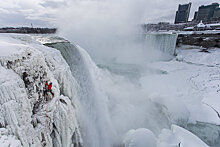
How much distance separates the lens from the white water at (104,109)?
13.0ft

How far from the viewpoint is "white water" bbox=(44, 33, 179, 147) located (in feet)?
13.0

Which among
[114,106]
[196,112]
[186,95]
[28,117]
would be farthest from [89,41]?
[28,117]

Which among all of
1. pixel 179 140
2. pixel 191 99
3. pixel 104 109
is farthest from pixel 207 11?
pixel 104 109

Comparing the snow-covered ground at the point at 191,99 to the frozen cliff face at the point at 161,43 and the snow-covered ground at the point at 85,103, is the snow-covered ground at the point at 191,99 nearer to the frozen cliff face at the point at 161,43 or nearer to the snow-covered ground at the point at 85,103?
the snow-covered ground at the point at 85,103

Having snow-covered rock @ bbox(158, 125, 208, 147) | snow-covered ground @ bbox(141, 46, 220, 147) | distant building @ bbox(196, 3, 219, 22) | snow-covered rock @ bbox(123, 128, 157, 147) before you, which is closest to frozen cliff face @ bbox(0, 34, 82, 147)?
snow-covered rock @ bbox(123, 128, 157, 147)

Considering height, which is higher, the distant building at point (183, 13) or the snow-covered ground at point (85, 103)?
the distant building at point (183, 13)

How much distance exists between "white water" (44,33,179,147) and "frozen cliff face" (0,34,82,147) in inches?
36.8

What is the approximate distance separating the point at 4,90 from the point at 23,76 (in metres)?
0.41

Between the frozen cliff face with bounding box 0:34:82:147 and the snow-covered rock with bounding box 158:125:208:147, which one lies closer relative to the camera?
the frozen cliff face with bounding box 0:34:82:147

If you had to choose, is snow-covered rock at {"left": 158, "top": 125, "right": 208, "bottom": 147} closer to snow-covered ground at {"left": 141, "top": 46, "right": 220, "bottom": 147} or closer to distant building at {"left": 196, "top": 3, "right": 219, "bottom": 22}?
snow-covered ground at {"left": 141, "top": 46, "right": 220, "bottom": 147}

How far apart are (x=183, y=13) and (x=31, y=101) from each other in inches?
3613

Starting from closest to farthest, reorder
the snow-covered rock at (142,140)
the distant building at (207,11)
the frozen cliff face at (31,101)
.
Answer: the frozen cliff face at (31,101) → the snow-covered rock at (142,140) → the distant building at (207,11)

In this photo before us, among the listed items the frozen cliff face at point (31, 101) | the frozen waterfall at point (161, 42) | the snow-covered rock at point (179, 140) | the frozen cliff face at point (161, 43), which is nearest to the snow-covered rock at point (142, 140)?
the snow-covered rock at point (179, 140)

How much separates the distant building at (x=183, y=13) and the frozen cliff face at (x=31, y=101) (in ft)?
289
